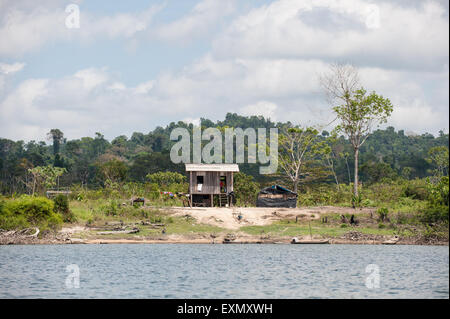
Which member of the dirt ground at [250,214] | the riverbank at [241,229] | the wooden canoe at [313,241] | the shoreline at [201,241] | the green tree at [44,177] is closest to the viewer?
the shoreline at [201,241]

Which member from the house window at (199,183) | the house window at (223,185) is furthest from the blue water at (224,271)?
the house window at (223,185)

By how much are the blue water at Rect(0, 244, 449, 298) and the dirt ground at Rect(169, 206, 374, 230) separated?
566 centimetres

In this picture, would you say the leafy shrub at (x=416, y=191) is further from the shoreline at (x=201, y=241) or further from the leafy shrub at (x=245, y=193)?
the leafy shrub at (x=245, y=193)

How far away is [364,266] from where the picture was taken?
2878cm

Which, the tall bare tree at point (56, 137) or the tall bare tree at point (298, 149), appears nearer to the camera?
the tall bare tree at point (298, 149)

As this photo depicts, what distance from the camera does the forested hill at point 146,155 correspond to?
3098 inches

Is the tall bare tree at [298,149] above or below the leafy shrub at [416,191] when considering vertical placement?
above

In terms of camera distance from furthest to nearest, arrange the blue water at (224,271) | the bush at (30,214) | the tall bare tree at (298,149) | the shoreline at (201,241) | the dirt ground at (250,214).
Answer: the tall bare tree at (298,149), the dirt ground at (250,214), the bush at (30,214), the shoreline at (201,241), the blue water at (224,271)

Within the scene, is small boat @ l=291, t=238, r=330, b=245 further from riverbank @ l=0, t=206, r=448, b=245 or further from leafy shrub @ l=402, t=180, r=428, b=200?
leafy shrub @ l=402, t=180, r=428, b=200

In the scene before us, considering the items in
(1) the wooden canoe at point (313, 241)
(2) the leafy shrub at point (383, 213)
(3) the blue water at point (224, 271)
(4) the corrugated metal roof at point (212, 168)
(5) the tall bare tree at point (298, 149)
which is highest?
(5) the tall bare tree at point (298, 149)

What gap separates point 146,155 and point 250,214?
4819cm

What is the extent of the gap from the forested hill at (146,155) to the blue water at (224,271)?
32.2m

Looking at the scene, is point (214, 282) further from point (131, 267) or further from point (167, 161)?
point (167, 161)

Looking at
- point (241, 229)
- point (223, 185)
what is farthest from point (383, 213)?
point (223, 185)
